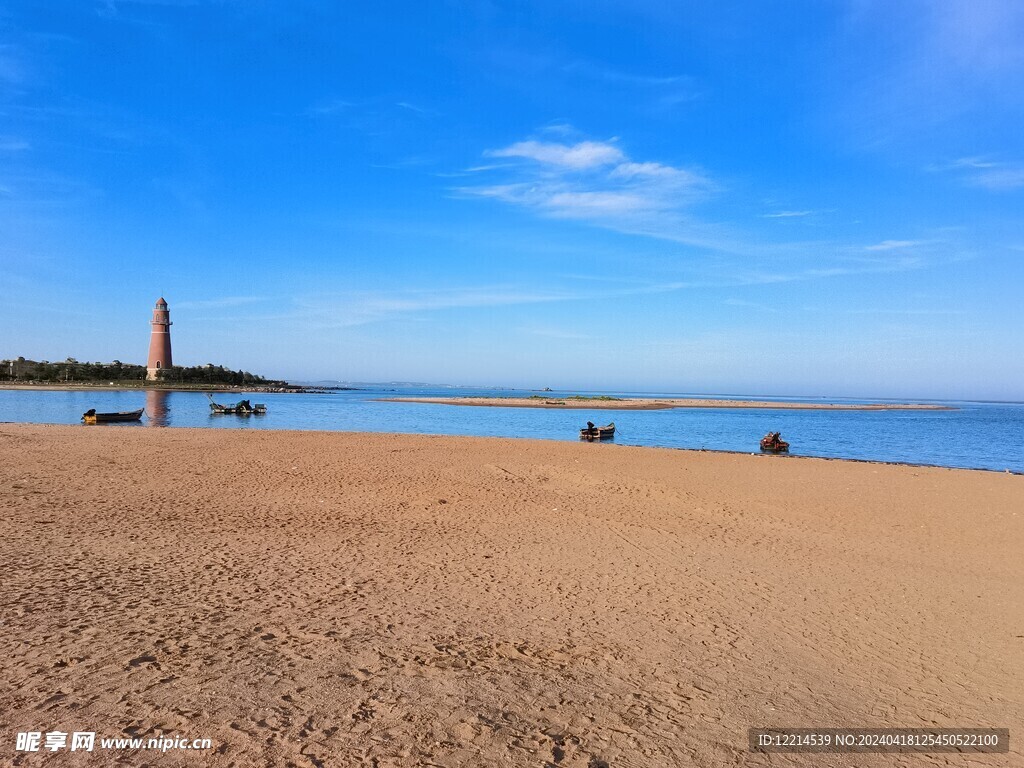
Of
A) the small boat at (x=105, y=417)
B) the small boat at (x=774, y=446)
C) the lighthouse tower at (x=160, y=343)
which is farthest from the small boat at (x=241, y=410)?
the lighthouse tower at (x=160, y=343)

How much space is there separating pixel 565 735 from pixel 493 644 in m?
1.70

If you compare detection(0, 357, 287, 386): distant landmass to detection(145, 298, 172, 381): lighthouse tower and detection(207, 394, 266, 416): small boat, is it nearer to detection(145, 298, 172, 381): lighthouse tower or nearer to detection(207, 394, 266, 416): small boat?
detection(145, 298, 172, 381): lighthouse tower

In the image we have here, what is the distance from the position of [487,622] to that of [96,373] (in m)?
116

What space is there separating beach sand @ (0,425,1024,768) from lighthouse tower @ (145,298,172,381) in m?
82.6

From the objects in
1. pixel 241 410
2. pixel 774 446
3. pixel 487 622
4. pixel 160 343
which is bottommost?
pixel 774 446

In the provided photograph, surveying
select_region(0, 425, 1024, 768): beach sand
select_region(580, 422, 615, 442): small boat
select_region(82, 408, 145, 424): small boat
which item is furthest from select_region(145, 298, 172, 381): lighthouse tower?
select_region(0, 425, 1024, 768): beach sand

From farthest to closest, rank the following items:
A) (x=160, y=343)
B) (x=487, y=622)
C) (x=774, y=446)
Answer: (x=160, y=343)
(x=774, y=446)
(x=487, y=622)

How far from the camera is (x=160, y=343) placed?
3570 inches

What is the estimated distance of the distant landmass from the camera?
314 feet

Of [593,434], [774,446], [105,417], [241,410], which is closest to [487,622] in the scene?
[774,446]

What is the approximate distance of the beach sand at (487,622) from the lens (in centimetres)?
429

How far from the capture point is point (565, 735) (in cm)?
432

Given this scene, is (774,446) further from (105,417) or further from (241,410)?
(241,410)

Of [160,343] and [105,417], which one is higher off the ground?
[160,343]
